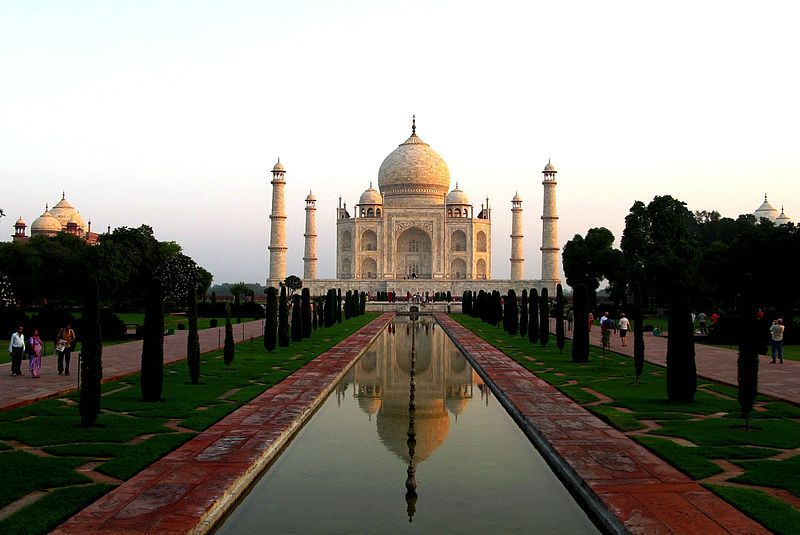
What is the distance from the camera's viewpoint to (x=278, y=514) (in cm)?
536

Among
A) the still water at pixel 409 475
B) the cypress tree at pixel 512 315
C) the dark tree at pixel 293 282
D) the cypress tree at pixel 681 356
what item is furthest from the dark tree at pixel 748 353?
the dark tree at pixel 293 282

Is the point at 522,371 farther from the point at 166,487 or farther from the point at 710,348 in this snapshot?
the point at 166,487

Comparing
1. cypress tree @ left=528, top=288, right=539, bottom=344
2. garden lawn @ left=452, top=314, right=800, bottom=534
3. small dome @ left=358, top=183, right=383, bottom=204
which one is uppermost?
small dome @ left=358, top=183, right=383, bottom=204

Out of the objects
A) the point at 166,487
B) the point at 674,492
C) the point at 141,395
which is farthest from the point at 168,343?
the point at 674,492

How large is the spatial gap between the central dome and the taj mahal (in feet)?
0.23

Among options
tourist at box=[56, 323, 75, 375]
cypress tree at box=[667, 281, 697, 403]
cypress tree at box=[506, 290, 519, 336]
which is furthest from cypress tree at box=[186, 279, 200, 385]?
cypress tree at box=[506, 290, 519, 336]

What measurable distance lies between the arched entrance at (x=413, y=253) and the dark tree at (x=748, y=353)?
4552 centimetres

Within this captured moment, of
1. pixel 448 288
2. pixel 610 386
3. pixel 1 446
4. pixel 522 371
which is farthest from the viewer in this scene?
pixel 448 288

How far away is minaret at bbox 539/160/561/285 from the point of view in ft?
156

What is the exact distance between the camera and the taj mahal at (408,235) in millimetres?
48625

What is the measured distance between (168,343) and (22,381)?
8126mm

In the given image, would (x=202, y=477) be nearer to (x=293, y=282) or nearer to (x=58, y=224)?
(x=293, y=282)

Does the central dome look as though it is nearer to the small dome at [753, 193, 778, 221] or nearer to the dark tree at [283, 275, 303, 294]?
the dark tree at [283, 275, 303, 294]

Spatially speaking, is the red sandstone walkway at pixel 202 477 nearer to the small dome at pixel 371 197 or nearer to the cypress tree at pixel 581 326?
the cypress tree at pixel 581 326
